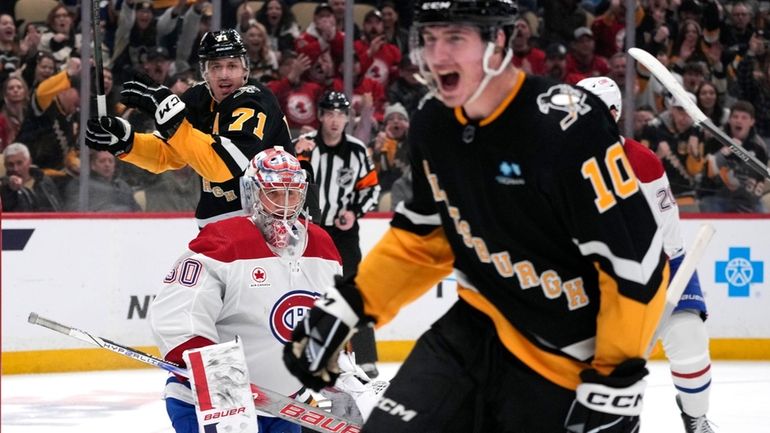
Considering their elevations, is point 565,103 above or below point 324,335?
above

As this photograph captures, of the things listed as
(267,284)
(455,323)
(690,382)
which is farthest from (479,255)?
(690,382)

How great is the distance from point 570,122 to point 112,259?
4979 mm

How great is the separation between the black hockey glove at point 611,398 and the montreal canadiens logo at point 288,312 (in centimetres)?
129

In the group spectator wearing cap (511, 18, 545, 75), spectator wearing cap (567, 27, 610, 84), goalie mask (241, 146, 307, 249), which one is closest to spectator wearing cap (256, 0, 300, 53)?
spectator wearing cap (511, 18, 545, 75)

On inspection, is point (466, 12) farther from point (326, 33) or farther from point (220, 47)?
point (326, 33)

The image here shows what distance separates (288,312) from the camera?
3.28 meters

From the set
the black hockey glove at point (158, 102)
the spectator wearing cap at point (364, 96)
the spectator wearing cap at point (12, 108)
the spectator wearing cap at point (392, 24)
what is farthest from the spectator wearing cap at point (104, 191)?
the black hockey glove at point (158, 102)

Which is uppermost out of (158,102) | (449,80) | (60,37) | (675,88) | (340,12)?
(449,80)

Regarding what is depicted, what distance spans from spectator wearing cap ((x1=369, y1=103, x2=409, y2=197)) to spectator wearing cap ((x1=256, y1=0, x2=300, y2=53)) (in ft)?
2.18

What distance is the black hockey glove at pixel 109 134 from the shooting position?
4.34 meters

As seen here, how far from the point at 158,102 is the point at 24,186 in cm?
273

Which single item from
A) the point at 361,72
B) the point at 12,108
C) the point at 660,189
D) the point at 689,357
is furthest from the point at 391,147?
the point at 660,189

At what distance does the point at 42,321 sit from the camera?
3180 millimetres

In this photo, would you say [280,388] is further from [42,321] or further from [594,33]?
[594,33]
